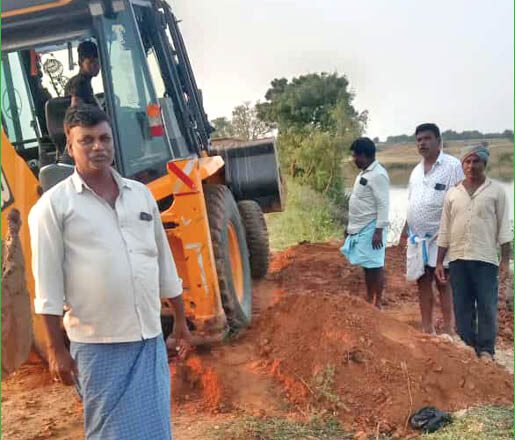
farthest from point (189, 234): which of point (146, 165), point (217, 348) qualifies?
point (217, 348)

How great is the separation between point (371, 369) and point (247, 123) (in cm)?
1683

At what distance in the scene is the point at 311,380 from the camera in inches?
156

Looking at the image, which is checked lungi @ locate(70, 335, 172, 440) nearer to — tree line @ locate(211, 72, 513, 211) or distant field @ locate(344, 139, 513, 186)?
distant field @ locate(344, 139, 513, 186)

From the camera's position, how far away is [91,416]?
8.16 ft

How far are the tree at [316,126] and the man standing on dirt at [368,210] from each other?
10.1m

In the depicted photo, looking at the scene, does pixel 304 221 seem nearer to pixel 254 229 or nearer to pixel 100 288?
pixel 254 229

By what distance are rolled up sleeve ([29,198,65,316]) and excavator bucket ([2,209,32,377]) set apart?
0.52m

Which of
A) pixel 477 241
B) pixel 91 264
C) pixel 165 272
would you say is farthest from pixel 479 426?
pixel 91 264

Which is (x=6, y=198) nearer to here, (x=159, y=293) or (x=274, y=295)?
(x=159, y=293)

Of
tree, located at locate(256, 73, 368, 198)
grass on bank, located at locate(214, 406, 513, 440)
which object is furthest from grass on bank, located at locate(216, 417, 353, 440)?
tree, located at locate(256, 73, 368, 198)

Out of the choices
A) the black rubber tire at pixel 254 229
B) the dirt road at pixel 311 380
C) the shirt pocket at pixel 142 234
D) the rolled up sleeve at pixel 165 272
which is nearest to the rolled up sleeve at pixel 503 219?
the dirt road at pixel 311 380

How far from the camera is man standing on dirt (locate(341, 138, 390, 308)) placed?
5.38m

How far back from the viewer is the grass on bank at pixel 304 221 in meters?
11.7

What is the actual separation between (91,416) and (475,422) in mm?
2044
